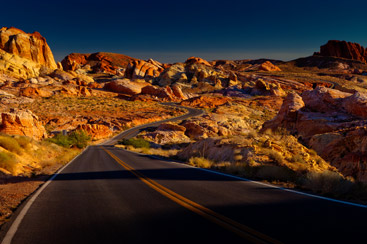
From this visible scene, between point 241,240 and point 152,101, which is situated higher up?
point 152,101

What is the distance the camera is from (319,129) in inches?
764

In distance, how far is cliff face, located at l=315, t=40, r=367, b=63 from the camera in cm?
17238

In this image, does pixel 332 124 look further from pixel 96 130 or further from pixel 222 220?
pixel 96 130

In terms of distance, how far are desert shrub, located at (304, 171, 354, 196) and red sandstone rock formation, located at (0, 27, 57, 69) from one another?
120m

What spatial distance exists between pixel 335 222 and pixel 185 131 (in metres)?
37.5

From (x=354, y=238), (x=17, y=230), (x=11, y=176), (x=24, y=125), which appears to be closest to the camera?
(x=354, y=238)

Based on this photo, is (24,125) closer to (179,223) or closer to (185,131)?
A: (185,131)

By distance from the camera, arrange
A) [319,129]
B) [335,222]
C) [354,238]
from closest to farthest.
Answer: [354,238], [335,222], [319,129]

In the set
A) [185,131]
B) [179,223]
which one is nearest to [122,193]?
[179,223]

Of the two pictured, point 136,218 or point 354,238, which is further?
point 136,218

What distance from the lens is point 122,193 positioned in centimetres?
733

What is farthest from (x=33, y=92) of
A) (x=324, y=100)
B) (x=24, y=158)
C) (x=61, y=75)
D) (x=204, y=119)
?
(x=324, y=100)

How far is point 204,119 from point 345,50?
174 metres

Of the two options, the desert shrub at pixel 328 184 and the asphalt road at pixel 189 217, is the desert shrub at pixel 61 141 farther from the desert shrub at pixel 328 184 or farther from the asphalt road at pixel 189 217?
the desert shrub at pixel 328 184
